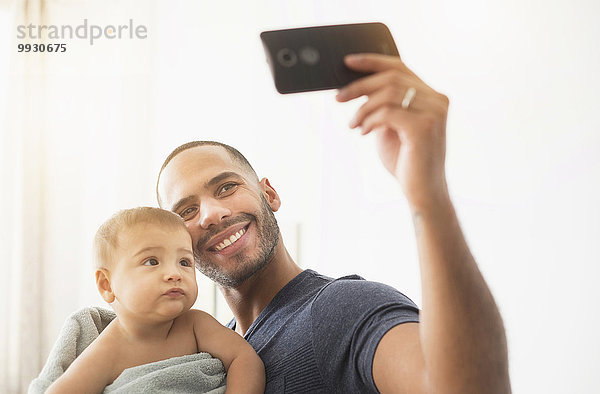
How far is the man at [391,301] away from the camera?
0.63 meters

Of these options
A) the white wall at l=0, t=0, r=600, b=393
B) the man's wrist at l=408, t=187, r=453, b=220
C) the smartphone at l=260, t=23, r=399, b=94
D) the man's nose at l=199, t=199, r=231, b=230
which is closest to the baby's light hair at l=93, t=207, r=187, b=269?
the man's nose at l=199, t=199, r=231, b=230

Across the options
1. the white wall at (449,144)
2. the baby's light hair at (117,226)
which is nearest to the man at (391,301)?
the baby's light hair at (117,226)

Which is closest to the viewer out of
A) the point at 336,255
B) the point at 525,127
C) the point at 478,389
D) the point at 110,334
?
the point at 478,389

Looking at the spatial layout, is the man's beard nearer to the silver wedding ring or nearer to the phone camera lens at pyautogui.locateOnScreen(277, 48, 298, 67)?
the phone camera lens at pyautogui.locateOnScreen(277, 48, 298, 67)

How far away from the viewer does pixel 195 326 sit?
3.37 feet

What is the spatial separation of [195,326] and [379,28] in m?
0.56

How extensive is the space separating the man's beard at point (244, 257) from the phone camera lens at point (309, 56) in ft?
1.59

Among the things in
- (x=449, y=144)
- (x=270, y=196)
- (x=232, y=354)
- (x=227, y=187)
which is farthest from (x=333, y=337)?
(x=449, y=144)

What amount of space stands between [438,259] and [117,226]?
56 cm

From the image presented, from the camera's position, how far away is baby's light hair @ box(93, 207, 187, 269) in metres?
1.00

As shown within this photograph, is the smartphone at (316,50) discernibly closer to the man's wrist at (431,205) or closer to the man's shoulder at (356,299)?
the man's wrist at (431,205)

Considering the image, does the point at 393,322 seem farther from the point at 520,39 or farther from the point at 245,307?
the point at 520,39

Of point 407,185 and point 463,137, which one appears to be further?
point 463,137

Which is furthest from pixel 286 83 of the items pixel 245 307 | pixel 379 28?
pixel 245 307
